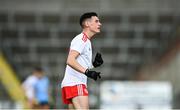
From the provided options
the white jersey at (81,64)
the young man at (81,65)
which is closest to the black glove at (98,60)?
the young man at (81,65)

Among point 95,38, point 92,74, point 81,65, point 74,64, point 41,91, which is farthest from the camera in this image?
point 95,38

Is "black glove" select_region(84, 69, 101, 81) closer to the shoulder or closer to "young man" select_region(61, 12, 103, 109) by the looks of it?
"young man" select_region(61, 12, 103, 109)

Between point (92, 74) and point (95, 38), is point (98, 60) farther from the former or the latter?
point (95, 38)

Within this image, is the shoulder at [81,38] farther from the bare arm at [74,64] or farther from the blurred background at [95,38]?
the blurred background at [95,38]

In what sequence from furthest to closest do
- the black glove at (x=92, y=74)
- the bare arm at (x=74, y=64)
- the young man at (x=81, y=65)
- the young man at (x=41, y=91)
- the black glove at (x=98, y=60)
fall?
the young man at (x=41, y=91), the black glove at (x=98, y=60), the young man at (x=81, y=65), the bare arm at (x=74, y=64), the black glove at (x=92, y=74)

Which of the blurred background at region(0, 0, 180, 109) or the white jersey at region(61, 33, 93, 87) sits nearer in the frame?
the white jersey at region(61, 33, 93, 87)

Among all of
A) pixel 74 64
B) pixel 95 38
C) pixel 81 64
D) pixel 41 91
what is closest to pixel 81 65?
pixel 81 64

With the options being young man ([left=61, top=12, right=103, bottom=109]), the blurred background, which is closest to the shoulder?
young man ([left=61, top=12, right=103, bottom=109])

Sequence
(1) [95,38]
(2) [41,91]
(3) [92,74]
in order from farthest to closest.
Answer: (1) [95,38] → (2) [41,91] → (3) [92,74]

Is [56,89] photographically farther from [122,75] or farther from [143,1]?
[143,1]

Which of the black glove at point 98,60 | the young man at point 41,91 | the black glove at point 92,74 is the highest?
the black glove at point 98,60

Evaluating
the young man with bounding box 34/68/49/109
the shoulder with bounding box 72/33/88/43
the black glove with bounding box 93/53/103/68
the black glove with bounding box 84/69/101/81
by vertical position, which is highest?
the shoulder with bounding box 72/33/88/43

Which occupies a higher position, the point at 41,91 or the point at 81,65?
the point at 81,65

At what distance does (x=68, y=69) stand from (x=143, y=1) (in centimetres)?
1800
